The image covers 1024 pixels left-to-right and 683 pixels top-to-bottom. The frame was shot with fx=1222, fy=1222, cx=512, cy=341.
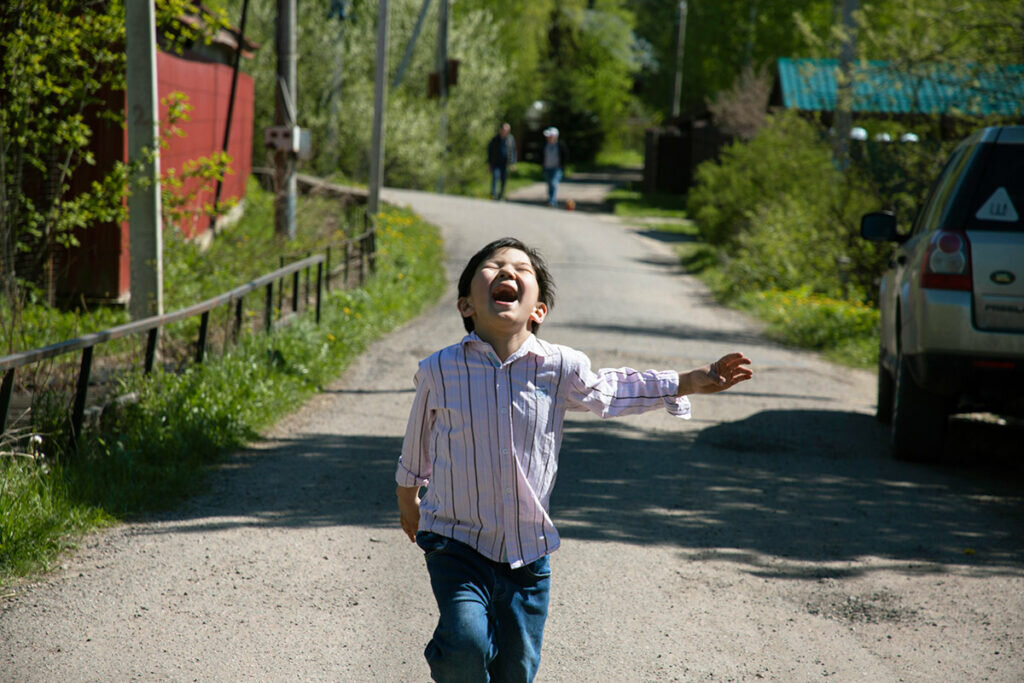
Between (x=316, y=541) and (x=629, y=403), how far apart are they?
2.74 m

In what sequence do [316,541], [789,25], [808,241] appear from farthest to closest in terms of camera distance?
[789,25], [808,241], [316,541]

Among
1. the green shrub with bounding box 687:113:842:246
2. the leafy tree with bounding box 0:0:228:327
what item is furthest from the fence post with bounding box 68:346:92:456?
the green shrub with bounding box 687:113:842:246

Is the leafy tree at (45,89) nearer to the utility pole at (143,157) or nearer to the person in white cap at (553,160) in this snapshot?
the utility pole at (143,157)

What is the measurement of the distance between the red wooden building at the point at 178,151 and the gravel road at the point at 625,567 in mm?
4215

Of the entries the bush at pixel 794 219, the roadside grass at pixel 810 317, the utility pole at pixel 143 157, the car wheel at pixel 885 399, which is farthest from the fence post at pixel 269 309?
the bush at pixel 794 219

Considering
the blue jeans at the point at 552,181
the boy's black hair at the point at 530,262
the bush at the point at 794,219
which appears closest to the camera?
the boy's black hair at the point at 530,262

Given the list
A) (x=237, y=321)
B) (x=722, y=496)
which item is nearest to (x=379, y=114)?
(x=237, y=321)

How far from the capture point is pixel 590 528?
20.1ft

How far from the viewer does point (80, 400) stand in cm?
648

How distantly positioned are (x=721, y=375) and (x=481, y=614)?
2.90 ft

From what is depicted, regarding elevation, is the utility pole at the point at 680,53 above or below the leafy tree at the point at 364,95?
above

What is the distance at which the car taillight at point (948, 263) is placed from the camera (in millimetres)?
7090

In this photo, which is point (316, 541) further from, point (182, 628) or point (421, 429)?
point (421, 429)

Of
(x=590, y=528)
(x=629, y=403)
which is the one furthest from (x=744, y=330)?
(x=629, y=403)
